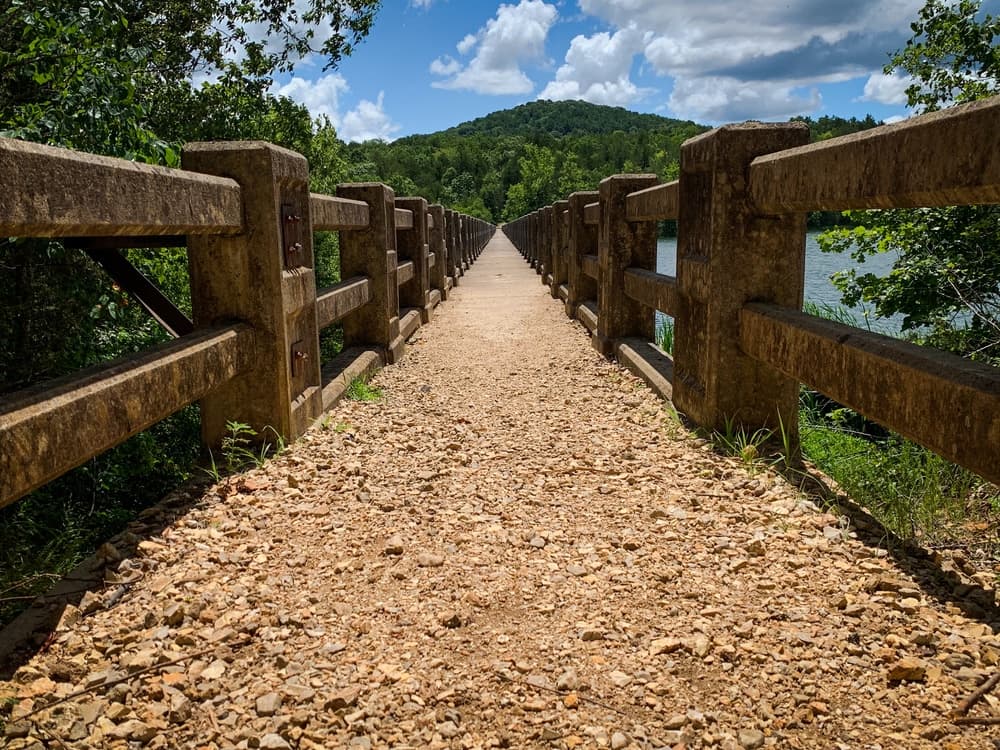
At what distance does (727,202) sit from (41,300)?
3.41 m

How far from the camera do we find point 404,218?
7953 millimetres

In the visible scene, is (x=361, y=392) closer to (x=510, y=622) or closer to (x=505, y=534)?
(x=505, y=534)

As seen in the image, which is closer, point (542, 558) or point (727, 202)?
point (542, 558)

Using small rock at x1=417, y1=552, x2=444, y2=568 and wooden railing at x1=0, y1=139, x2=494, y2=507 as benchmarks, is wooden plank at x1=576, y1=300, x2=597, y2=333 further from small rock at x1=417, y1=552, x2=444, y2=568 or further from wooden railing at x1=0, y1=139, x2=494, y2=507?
small rock at x1=417, y1=552, x2=444, y2=568

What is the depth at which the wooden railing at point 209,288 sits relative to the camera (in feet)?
6.68

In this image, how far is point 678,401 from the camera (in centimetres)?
444

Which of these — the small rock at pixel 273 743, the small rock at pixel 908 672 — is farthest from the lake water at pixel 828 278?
the small rock at pixel 273 743

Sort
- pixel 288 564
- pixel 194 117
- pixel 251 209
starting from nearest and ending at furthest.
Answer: pixel 288 564
pixel 251 209
pixel 194 117

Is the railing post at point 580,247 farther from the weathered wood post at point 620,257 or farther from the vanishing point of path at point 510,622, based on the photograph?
the vanishing point of path at point 510,622

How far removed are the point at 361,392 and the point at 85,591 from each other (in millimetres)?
2913

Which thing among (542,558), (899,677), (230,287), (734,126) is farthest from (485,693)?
(734,126)

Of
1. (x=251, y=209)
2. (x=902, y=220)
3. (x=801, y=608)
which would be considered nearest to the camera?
(x=801, y=608)

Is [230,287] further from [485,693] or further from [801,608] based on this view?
[801,608]

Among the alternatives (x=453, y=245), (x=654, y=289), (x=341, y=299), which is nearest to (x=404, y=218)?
(x=341, y=299)
